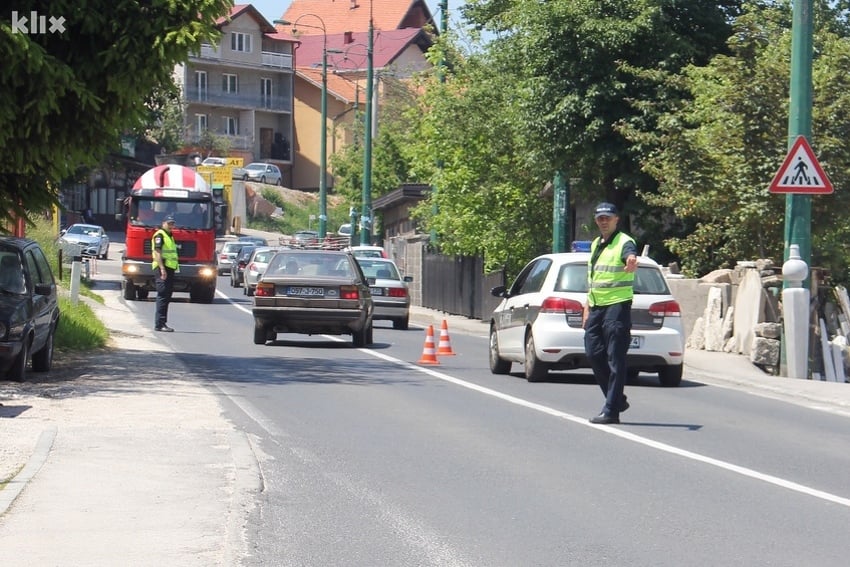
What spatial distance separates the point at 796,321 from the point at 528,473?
33.4 feet

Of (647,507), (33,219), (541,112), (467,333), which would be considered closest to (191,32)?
(33,219)

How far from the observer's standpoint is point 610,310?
13562 millimetres

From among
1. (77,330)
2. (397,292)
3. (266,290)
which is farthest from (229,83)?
(77,330)

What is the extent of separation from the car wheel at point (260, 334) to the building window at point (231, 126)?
7912 cm

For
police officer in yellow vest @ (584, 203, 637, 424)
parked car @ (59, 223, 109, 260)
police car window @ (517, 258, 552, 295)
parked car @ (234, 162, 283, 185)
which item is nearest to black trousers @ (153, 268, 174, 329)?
police car window @ (517, 258, 552, 295)

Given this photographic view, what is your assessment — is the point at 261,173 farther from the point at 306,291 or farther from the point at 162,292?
the point at 306,291

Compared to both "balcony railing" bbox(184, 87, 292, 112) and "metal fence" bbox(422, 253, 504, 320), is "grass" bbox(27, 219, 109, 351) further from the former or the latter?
"balcony railing" bbox(184, 87, 292, 112)

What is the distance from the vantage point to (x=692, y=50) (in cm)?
3039

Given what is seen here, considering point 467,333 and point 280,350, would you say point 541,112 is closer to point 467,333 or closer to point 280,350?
point 467,333

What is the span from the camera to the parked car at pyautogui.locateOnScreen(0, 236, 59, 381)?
52.5 ft

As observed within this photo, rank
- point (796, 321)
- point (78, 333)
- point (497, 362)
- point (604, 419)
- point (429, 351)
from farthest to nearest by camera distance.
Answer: point (78, 333) < point (429, 351) < point (796, 321) < point (497, 362) < point (604, 419)

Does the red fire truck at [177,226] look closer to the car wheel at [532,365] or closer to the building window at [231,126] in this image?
the car wheel at [532,365]

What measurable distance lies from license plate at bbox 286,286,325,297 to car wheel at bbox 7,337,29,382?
782cm

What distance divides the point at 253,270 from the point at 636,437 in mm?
36451
